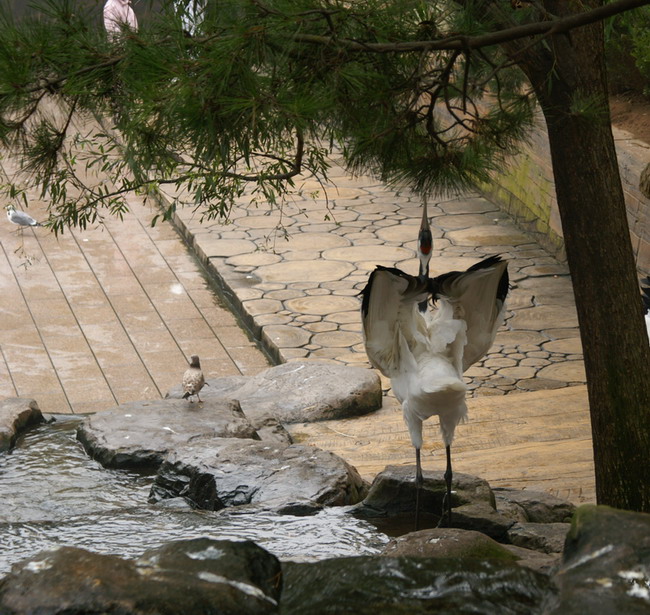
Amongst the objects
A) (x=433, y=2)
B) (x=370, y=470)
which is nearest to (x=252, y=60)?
(x=433, y=2)

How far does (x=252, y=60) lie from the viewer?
3.05 meters

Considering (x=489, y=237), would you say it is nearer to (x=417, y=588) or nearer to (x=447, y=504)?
(x=447, y=504)

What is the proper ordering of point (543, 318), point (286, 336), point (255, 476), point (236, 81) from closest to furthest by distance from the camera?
point (236, 81)
point (255, 476)
point (286, 336)
point (543, 318)

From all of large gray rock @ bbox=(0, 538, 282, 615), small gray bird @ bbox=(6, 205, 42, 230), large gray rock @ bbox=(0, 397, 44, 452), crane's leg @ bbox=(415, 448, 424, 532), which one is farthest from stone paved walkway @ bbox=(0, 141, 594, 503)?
large gray rock @ bbox=(0, 538, 282, 615)

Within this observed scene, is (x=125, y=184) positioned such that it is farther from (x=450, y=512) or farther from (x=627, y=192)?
(x=627, y=192)

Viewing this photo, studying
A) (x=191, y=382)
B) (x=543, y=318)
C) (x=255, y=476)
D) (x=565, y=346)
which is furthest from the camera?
(x=543, y=318)

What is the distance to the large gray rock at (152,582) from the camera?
8.64 feet

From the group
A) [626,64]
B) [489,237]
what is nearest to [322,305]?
[489,237]

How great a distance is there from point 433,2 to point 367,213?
25.4 ft

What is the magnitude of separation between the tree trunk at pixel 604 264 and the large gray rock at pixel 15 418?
3.24 meters

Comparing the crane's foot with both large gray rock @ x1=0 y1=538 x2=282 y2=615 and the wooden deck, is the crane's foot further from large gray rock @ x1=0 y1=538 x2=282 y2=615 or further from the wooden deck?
large gray rock @ x1=0 y1=538 x2=282 y2=615

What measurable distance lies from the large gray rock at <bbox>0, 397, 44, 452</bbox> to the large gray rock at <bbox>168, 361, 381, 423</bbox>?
0.90 m

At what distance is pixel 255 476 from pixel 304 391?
1982 millimetres

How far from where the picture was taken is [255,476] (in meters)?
4.73
